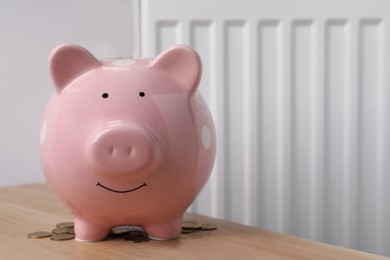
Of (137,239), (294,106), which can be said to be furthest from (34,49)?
(137,239)

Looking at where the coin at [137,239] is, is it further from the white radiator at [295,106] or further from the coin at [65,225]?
the white radiator at [295,106]

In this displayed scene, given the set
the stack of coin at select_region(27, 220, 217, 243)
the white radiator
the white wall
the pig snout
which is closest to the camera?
the pig snout

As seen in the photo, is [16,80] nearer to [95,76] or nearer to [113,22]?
[113,22]

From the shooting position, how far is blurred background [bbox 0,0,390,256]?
111 cm

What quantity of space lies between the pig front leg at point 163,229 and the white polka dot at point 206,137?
0.31 ft

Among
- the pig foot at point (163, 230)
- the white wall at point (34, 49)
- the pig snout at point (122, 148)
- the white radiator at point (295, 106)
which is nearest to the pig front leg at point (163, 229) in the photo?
the pig foot at point (163, 230)

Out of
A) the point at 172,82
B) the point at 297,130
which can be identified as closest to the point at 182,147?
the point at 172,82

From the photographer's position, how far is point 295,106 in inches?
44.9

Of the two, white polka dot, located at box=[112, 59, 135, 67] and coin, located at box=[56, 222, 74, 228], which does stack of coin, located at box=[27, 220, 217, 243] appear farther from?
white polka dot, located at box=[112, 59, 135, 67]

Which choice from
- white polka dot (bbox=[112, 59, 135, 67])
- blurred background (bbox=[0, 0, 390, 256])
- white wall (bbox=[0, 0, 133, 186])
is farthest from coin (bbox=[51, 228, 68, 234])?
white wall (bbox=[0, 0, 133, 186])

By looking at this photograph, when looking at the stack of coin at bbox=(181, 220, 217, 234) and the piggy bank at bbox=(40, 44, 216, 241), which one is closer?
the piggy bank at bbox=(40, 44, 216, 241)

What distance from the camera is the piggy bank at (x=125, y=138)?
2.37 ft

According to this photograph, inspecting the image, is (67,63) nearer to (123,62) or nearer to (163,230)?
(123,62)

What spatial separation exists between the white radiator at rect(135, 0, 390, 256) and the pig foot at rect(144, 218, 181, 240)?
336 mm
